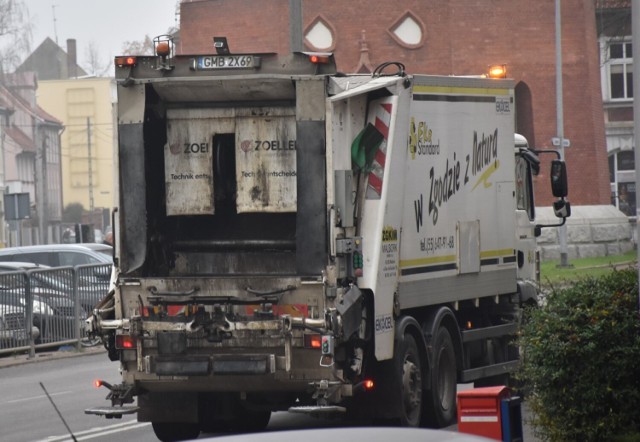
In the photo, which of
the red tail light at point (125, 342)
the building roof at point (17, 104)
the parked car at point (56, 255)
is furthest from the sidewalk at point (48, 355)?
the building roof at point (17, 104)

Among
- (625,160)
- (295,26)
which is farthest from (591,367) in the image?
(625,160)

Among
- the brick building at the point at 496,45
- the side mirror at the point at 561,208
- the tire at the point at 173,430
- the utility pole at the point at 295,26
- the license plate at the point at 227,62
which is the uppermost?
the brick building at the point at 496,45

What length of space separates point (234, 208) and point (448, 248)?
2.17m

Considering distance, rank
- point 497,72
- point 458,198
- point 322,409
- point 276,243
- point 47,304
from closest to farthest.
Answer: point 322,409
point 276,243
point 458,198
point 497,72
point 47,304

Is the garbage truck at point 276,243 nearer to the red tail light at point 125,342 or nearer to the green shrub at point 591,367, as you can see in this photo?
the red tail light at point 125,342

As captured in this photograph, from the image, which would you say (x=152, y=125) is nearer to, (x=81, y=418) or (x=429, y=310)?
(x=429, y=310)

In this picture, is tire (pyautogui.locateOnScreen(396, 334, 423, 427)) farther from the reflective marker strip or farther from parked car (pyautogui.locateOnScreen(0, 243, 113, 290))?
parked car (pyautogui.locateOnScreen(0, 243, 113, 290))

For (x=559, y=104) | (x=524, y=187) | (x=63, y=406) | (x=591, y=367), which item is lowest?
(x=63, y=406)

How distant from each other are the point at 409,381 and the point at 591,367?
2.83 metres

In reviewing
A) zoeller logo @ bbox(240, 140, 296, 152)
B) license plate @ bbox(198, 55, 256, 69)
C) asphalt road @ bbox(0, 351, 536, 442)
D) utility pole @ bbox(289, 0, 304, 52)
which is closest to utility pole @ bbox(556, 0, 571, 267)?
asphalt road @ bbox(0, 351, 536, 442)

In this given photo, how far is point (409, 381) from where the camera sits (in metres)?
12.6

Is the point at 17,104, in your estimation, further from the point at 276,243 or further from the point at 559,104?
the point at 276,243

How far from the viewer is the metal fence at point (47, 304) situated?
23.5 m

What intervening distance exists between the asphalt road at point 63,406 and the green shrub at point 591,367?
2.57m
